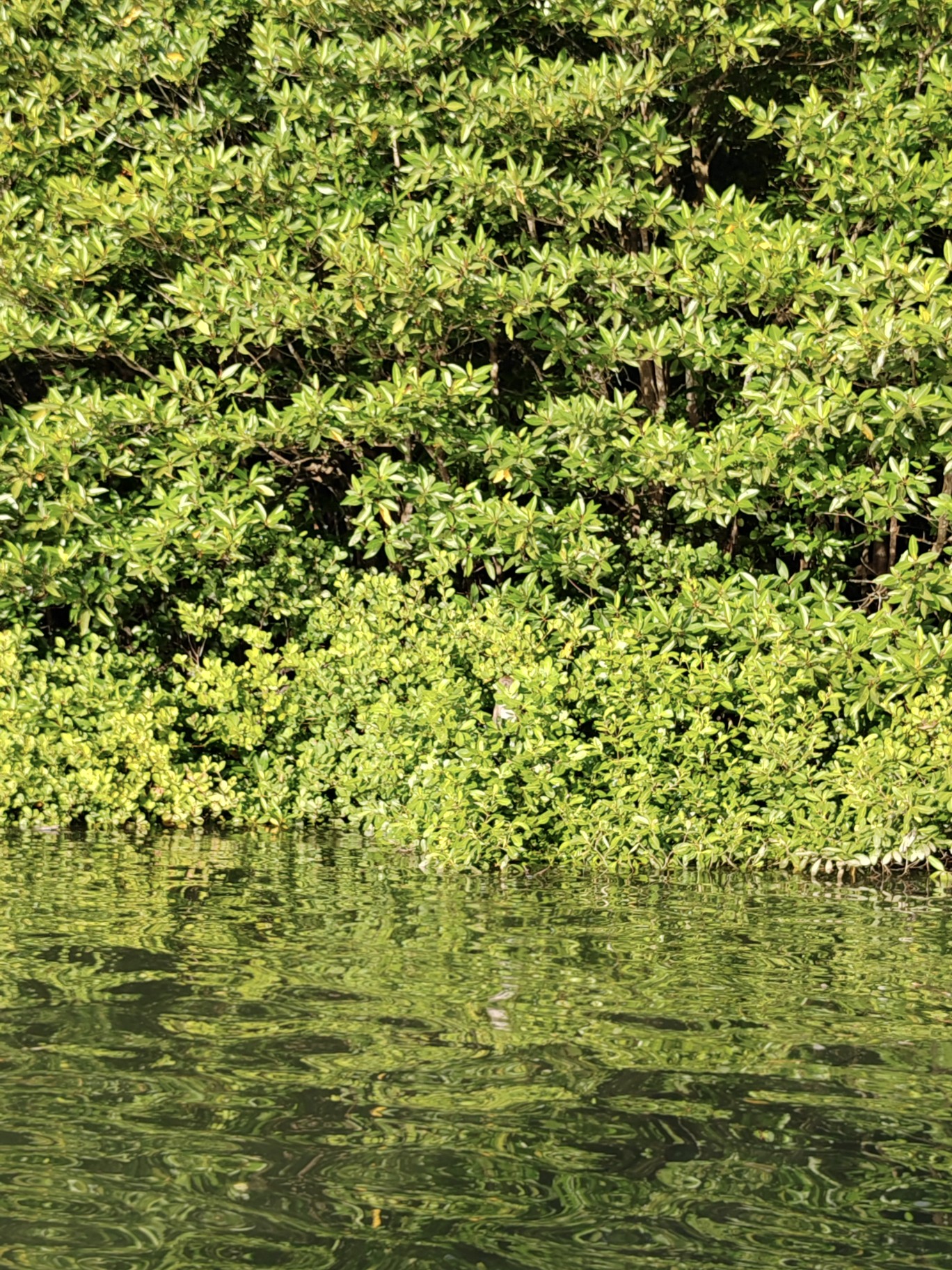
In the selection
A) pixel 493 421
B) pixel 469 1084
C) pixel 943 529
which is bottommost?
pixel 469 1084

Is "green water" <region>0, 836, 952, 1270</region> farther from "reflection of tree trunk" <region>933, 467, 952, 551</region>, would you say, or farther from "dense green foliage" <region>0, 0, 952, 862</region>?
"reflection of tree trunk" <region>933, 467, 952, 551</region>

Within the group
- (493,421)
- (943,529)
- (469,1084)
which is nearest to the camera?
(469,1084)

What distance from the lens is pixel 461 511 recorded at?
9219mm

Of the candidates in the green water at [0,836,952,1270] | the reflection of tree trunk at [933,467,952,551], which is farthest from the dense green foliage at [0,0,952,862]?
the green water at [0,836,952,1270]

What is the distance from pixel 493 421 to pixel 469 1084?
19.3 ft

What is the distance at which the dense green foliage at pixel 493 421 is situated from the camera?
8.16 m

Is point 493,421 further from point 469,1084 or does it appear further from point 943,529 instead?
point 469,1084

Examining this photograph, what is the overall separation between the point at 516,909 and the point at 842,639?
2558 mm

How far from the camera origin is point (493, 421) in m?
9.43

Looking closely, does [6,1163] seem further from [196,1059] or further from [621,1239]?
[621,1239]

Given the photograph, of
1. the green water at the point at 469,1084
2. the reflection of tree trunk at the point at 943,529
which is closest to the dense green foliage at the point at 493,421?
the reflection of tree trunk at the point at 943,529

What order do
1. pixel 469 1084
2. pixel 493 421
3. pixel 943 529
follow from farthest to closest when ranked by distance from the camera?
pixel 493 421 < pixel 943 529 < pixel 469 1084

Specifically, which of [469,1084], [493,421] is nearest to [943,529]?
[493,421]

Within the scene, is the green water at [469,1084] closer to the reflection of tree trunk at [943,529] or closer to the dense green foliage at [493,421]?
the dense green foliage at [493,421]
